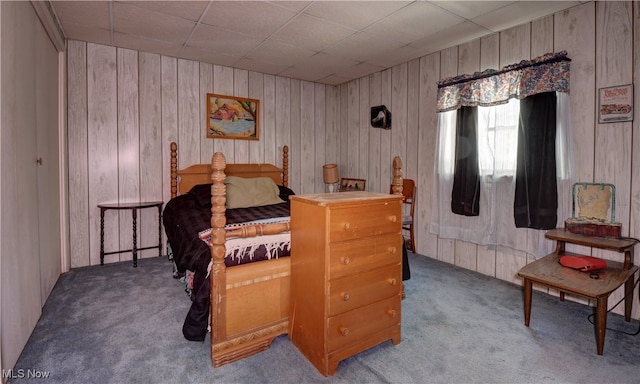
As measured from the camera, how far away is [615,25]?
2.69 meters

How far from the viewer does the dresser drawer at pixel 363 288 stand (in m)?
1.91

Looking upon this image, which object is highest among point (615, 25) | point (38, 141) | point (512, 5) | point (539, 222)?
point (512, 5)

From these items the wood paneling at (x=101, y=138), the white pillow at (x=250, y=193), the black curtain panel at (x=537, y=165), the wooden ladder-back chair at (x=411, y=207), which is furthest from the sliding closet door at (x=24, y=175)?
the black curtain panel at (x=537, y=165)

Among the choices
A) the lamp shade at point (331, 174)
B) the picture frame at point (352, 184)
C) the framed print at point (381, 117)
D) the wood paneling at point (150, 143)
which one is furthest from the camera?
the picture frame at point (352, 184)

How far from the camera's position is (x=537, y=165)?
3105 mm

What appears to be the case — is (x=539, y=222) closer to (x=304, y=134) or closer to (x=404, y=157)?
(x=404, y=157)

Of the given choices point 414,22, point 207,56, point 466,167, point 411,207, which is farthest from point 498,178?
point 207,56

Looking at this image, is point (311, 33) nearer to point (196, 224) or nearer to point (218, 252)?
point (196, 224)

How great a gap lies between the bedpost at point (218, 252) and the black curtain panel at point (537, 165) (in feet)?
9.15

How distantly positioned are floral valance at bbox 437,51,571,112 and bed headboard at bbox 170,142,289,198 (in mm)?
2485

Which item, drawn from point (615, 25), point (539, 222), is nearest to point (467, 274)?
point (539, 222)

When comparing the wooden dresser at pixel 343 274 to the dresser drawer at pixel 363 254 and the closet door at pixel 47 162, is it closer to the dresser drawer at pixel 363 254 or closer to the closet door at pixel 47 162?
the dresser drawer at pixel 363 254

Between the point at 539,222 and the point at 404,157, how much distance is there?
188 cm

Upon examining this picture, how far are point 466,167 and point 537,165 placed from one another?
0.73 metres
